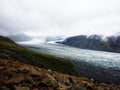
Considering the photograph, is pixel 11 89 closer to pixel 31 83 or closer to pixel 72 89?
pixel 31 83

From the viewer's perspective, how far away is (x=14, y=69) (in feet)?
61.9

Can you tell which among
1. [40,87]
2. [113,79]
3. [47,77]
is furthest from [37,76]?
[113,79]

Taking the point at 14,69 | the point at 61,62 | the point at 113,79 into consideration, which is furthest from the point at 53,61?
the point at 14,69

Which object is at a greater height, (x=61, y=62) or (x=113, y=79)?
(x=61, y=62)

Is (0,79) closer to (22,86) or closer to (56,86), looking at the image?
(22,86)

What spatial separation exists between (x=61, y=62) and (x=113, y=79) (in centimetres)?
2255

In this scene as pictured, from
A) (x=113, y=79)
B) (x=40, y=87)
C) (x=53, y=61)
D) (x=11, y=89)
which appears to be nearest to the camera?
(x=11, y=89)

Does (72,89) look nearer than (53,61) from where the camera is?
Yes

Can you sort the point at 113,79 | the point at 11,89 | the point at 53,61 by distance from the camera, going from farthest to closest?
the point at 53,61 → the point at 113,79 → the point at 11,89

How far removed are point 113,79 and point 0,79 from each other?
78743 millimetres

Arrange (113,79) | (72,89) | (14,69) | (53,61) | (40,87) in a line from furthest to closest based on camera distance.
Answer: (53,61), (113,79), (14,69), (72,89), (40,87)

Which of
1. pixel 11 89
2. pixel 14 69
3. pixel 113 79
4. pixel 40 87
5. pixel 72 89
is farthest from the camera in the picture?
pixel 113 79

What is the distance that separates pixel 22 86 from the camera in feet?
52.1

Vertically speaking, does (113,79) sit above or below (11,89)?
below
